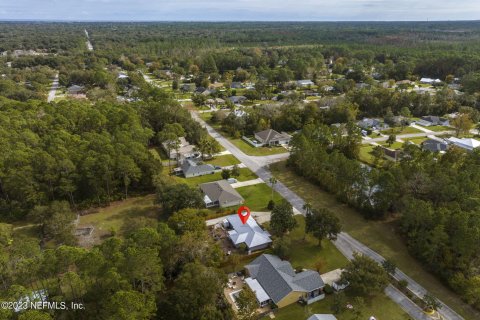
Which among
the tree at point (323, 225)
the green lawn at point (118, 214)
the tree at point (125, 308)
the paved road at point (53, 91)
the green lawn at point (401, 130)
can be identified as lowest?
the green lawn at point (118, 214)

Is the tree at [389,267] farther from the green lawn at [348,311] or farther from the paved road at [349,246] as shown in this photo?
the green lawn at [348,311]

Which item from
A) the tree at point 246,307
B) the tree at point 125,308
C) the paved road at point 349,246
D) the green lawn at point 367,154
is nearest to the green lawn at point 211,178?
the paved road at point 349,246

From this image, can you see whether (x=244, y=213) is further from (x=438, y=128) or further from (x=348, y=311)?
(x=438, y=128)

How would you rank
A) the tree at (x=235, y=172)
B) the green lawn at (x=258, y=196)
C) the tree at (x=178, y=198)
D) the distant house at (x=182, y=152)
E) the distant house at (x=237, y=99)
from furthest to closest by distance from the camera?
the distant house at (x=237, y=99)
the distant house at (x=182, y=152)
the tree at (x=235, y=172)
the green lawn at (x=258, y=196)
the tree at (x=178, y=198)

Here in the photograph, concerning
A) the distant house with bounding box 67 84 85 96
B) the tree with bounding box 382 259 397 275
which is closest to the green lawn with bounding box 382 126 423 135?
the tree with bounding box 382 259 397 275

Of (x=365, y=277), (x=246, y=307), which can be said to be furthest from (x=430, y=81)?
(x=246, y=307)

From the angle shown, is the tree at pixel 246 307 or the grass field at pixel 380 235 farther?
the grass field at pixel 380 235

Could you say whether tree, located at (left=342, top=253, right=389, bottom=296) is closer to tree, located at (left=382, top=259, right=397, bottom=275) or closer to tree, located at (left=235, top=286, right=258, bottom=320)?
tree, located at (left=382, top=259, right=397, bottom=275)
